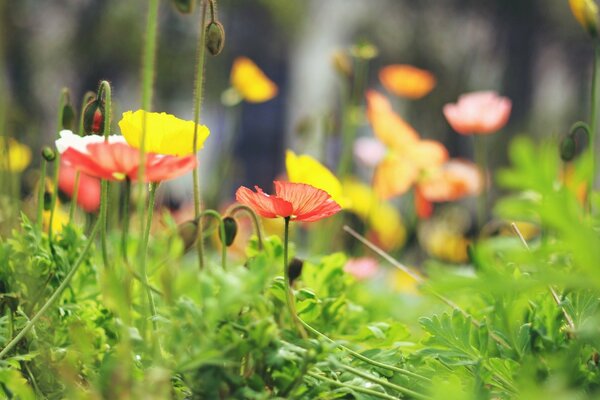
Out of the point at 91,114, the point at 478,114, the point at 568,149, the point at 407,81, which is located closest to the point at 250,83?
the point at 407,81

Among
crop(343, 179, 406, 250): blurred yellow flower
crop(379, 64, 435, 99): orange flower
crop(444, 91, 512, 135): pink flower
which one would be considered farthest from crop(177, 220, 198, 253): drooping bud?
crop(379, 64, 435, 99): orange flower

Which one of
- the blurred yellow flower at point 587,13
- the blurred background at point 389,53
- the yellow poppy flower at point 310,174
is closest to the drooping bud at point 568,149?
the blurred yellow flower at point 587,13

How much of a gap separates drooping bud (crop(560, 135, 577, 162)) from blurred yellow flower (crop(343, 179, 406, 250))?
2.25ft

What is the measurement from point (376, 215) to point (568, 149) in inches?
35.2

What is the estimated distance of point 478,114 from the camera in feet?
4.73

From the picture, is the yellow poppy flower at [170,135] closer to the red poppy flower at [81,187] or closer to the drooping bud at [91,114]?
the drooping bud at [91,114]

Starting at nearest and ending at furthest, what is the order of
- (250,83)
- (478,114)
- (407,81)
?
(478,114) → (250,83) → (407,81)

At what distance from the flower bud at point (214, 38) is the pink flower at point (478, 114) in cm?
74

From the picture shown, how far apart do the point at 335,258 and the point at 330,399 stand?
0.23 metres

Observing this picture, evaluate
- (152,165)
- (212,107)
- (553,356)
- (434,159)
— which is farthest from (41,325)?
(212,107)

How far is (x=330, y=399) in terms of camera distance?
60 centimetres

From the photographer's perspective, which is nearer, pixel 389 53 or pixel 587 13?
pixel 587 13

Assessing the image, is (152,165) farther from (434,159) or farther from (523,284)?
(434,159)

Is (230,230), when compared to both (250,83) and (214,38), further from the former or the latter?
(250,83)
